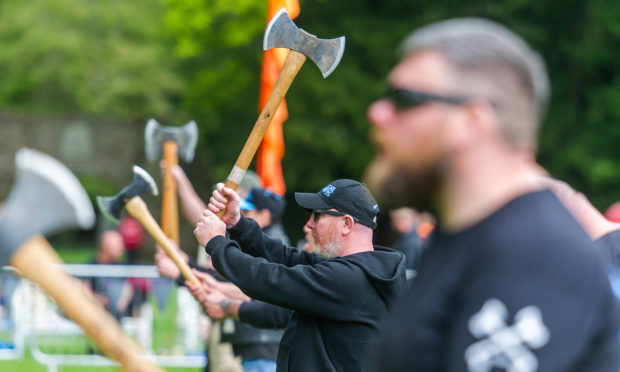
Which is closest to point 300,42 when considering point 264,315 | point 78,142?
point 264,315

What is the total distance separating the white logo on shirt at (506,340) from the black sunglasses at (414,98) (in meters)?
0.46

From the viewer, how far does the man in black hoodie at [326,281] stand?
418 cm

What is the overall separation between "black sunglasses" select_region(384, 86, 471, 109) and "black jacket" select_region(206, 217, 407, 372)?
6.78 feet

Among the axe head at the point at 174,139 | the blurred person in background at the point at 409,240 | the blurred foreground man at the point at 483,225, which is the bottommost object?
the blurred person in background at the point at 409,240

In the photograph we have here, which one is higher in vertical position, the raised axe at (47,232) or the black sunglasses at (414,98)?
the black sunglasses at (414,98)

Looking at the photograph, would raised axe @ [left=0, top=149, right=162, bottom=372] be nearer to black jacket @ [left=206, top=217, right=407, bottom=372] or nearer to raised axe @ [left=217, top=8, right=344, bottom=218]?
black jacket @ [left=206, top=217, right=407, bottom=372]

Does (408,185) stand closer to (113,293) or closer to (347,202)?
(347,202)

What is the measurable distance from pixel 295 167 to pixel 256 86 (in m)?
2.49

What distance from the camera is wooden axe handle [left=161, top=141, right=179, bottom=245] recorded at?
6266 mm

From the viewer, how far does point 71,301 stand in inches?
102

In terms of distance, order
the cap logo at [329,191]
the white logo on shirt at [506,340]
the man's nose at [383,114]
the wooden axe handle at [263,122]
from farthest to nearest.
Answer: the cap logo at [329,191] < the wooden axe handle at [263,122] < the man's nose at [383,114] < the white logo on shirt at [506,340]

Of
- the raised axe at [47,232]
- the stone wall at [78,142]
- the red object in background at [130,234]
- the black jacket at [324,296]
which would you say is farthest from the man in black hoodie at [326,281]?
the stone wall at [78,142]

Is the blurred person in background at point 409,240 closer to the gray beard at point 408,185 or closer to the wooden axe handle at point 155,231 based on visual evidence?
the wooden axe handle at point 155,231

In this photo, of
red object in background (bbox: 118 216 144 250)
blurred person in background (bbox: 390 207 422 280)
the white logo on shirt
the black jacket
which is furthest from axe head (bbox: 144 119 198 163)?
red object in background (bbox: 118 216 144 250)
